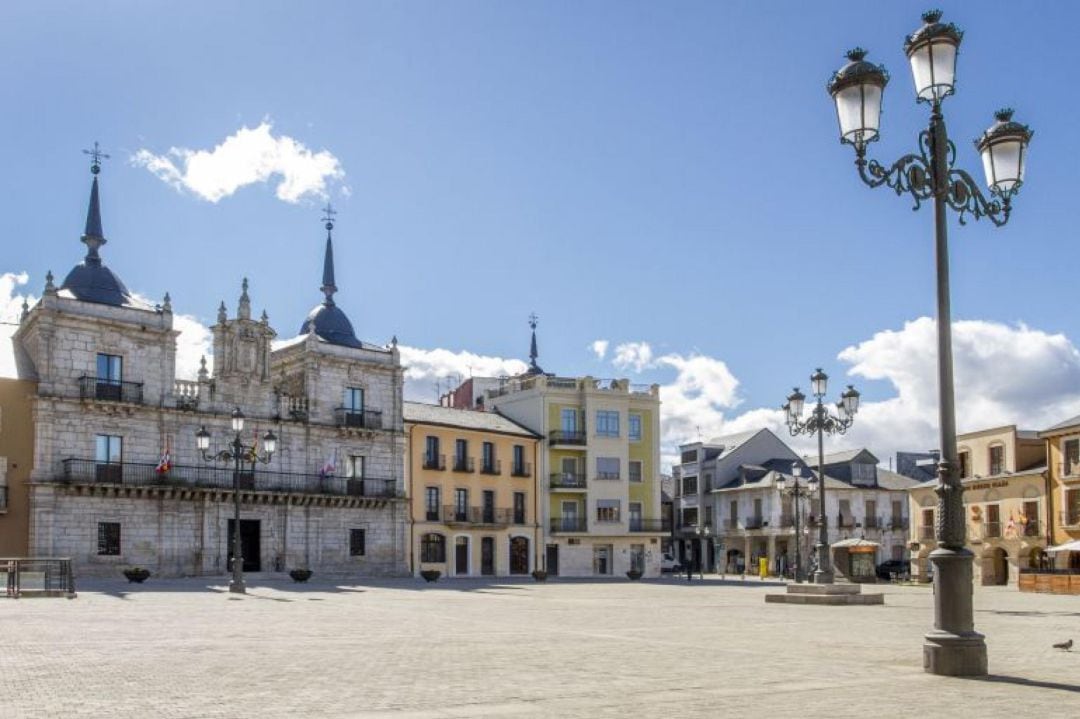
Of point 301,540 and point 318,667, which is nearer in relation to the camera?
point 318,667

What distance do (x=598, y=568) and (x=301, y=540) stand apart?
66.8 ft

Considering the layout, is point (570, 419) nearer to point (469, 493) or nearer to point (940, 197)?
point (469, 493)

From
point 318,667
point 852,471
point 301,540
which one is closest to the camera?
point 318,667

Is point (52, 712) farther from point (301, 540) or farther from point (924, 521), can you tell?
point (924, 521)

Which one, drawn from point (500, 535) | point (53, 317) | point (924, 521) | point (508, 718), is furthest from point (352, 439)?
point (508, 718)

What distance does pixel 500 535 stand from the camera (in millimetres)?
63656

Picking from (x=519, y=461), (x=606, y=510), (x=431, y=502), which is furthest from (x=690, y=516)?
(x=431, y=502)

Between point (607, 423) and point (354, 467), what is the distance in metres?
17.8

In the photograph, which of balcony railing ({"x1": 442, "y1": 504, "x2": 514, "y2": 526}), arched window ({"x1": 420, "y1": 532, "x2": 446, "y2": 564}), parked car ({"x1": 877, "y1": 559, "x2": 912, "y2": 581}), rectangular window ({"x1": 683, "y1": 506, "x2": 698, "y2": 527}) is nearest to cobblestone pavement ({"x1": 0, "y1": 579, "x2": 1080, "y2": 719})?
arched window ({"x1": 420, "y1": 532, "x2": 446, "y2": 564})

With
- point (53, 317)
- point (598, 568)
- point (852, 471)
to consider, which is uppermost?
point (53, 317)

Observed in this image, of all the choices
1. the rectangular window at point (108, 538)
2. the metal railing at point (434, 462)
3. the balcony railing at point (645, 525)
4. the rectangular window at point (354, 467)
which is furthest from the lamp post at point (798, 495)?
the rectangular window at point (108, 538)

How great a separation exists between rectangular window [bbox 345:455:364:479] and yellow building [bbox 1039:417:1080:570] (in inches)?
1304

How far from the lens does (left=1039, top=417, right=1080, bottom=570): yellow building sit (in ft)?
168

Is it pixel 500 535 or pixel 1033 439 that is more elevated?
pixel 1033 439
